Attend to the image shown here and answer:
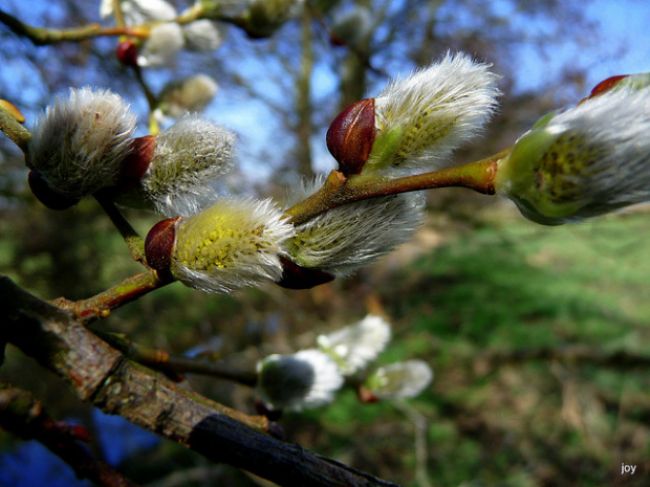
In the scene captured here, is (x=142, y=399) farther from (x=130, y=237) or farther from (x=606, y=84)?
(x=606, y=84)

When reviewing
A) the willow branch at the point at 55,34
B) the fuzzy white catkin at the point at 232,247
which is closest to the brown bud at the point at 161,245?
the fuzzy white catkin at the point at 232,247

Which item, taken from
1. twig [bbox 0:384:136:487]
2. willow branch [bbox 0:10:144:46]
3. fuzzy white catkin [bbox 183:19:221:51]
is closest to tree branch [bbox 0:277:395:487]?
twig [bbox 0:384:136:487]

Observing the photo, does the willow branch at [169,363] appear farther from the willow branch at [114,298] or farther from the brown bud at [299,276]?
the brown bud at [299,276]

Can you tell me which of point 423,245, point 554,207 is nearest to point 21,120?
point 554,207

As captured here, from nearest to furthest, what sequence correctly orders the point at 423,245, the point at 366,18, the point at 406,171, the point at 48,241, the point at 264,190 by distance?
the point at 406,171 < the point at 366,18 < the point at 48,241 < the point at 264,190 < the point at 423,245

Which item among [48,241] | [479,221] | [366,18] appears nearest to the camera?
[366,18]

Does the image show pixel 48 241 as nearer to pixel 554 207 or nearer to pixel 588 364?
pixel 554 207

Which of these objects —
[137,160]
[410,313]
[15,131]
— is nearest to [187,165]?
[137,160]

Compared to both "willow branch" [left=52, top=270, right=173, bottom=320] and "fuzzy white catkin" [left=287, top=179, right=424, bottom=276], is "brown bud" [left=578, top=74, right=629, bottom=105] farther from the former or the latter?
"willow branch" [left=52, top=270, right=173, bottom=320]
